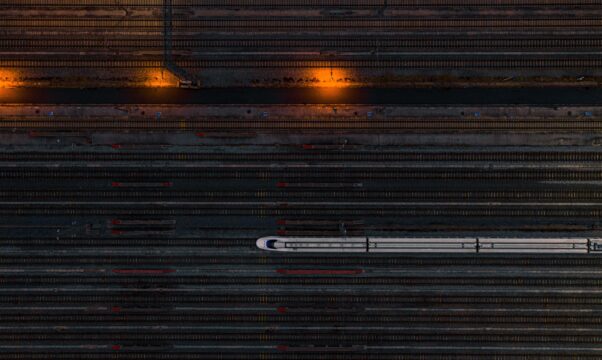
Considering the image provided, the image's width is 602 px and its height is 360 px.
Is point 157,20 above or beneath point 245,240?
above

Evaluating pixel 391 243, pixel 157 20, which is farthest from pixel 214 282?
pixel 157 20

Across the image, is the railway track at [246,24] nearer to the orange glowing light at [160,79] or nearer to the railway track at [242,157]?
the orange glowing light at [160,79]

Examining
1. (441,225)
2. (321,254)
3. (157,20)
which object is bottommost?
(321,254)

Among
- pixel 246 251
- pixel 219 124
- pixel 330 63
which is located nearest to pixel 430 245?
Result: pixel 246 251

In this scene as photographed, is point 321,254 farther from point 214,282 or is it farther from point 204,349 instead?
point 204,349

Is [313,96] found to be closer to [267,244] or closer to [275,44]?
[275,44]

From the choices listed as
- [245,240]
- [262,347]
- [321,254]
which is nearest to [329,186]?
[321,254]

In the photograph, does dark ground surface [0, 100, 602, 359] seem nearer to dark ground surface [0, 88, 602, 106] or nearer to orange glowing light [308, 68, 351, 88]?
dark ground surface [0, 88, 602, 106]
